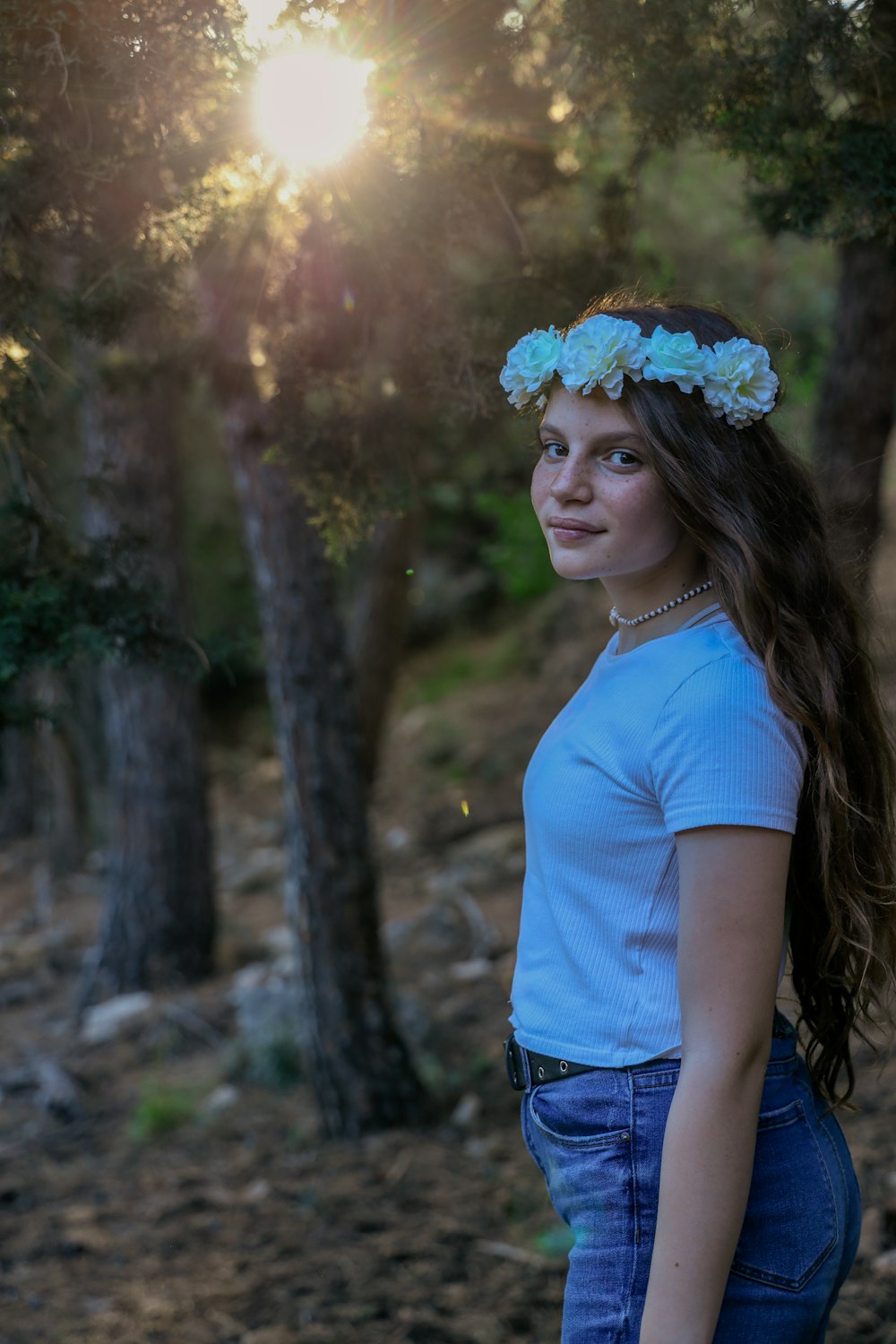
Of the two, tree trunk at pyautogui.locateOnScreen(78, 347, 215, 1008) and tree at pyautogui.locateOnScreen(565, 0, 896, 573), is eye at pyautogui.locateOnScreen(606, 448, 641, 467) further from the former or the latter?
tree trunk at pyautogui.locateOnScreen(78, 347, 215, 1008)

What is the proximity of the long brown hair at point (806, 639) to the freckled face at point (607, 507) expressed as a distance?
0.03 metres

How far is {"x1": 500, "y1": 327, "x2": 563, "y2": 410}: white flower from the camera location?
70.3 inches

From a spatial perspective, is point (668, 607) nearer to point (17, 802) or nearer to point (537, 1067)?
point (537, 1067)

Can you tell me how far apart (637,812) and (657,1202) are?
49 centimetres

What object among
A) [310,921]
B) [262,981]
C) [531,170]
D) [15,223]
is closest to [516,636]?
[262,981]

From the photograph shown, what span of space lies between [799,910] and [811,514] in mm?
576

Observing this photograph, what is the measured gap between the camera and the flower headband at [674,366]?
64.5 inches

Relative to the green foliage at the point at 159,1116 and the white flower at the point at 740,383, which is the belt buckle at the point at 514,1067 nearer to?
the white flower at the point at 740,383

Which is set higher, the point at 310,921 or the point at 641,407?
the point at 641,407

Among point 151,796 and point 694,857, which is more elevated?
point 151,796

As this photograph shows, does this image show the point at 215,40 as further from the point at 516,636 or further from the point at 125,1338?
the point at 516,636

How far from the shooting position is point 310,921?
4.66 metres

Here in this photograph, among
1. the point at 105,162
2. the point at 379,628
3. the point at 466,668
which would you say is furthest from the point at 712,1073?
the point at 466,668

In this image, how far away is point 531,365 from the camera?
5.96 feet
